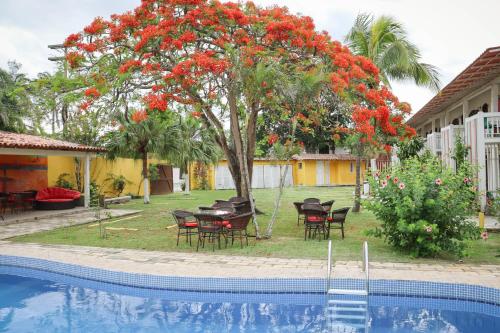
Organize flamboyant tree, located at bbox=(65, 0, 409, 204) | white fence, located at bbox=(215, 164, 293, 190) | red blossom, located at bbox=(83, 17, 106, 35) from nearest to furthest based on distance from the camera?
flamboyant tree, located at bbox=(65, 0, 409, 204)
red blossom, located at bbox=(83, 17, 106, 35)
white fence, located at bbox=(215, 164, 293, 190)

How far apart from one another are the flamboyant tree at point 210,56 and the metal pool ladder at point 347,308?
191 inches

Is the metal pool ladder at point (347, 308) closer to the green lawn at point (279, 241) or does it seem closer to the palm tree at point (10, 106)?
the green lawn at point (279, 241)

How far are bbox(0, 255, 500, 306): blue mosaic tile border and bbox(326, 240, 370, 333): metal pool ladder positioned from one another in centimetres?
17

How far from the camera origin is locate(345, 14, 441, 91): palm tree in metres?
15.3

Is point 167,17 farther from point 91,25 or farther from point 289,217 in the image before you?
point 289,217

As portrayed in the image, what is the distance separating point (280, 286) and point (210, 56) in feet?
22.2

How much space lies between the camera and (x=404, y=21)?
52.6ft

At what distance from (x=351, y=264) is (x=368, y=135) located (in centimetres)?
428

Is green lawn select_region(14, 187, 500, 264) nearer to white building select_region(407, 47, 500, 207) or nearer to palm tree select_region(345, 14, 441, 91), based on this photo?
white building select_region(407, 47, 500, 207)

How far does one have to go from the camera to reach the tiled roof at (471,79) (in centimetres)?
1143

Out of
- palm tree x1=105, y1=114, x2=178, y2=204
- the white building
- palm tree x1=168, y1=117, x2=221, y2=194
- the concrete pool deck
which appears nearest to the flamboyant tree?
the white building

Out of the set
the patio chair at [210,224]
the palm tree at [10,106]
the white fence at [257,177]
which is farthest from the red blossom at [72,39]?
the white fence at [257,177]

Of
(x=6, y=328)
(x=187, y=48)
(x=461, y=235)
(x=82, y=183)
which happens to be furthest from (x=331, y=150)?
(x=6, y=328)

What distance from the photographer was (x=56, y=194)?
18.2m
